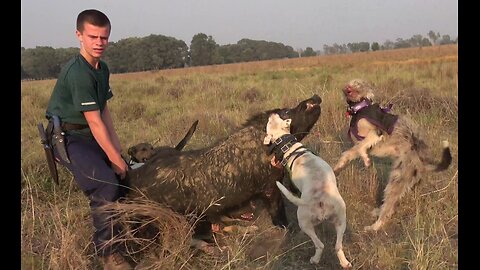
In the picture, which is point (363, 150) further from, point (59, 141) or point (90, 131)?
point (59, 141)

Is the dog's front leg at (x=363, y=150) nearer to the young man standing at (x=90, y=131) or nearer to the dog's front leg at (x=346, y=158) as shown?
the dog's front leg at (x=346, y=158)

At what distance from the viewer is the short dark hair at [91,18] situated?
335 centimetres

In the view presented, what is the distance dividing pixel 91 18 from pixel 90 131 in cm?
95

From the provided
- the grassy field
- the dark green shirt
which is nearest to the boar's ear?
the grassy field

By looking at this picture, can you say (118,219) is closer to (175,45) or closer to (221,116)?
(221,116)

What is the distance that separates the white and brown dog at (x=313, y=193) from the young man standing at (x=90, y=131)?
1433mm

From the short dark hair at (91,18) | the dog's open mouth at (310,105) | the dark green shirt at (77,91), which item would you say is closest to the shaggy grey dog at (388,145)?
the dog's open mouth at (310,105)

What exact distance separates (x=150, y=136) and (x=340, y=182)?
14.4 feet

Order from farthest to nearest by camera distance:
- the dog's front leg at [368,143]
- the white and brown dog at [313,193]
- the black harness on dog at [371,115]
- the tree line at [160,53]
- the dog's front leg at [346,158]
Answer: the tree line at [160,53] → the dog's front leg at [346,158] → the dog's front leg at [368,143] → the black harness on dog at [371,115] → the white and brown dog at [313,193]

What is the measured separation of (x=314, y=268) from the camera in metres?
3.53

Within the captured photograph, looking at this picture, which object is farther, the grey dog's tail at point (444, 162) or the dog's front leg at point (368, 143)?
the dog's front leg at point (368, 143)

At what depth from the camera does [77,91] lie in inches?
131
